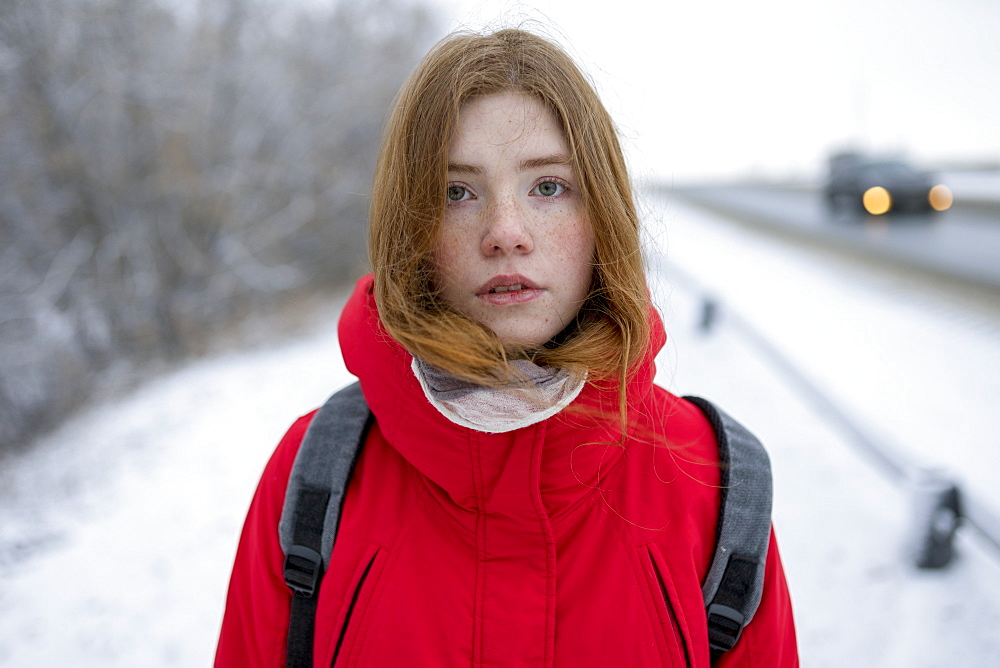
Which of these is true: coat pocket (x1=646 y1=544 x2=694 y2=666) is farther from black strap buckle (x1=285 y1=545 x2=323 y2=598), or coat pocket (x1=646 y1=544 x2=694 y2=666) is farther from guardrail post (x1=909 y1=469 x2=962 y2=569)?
guardrail post (x1=909 y1=469 x2=962 y2=569)

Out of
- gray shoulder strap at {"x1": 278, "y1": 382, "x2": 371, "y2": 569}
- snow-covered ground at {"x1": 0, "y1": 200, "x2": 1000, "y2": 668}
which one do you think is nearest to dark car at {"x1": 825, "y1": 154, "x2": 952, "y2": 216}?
snow-covered ground at {"x1": 0, "y1": 200, "x2": 1000, "y2": 668}

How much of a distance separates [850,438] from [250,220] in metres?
8.50

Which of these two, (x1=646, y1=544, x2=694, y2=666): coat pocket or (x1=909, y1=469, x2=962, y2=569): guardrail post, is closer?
(x1=646, y1=544, x2=694, y2=666): coat pocket

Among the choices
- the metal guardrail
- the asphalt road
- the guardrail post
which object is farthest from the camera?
the asphalt road

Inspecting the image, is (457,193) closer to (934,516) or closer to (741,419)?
(934,516)

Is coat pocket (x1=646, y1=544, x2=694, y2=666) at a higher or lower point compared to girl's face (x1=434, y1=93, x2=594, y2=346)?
lower

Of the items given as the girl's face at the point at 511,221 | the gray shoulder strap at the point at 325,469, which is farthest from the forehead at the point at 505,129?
the gray shoulder strap at the point at 325,469

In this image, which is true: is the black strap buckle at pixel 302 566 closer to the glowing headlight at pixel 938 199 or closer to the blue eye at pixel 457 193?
the blue eye at pixel 457 193

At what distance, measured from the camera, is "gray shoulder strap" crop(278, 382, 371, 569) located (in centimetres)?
122

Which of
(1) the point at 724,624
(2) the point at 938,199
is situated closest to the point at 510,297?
(1) the point at 724,624

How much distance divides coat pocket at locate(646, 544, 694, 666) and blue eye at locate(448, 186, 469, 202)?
733 mm

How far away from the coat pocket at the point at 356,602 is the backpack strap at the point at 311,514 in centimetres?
8

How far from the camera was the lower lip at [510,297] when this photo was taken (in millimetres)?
1126

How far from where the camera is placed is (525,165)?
1122 millimetres
